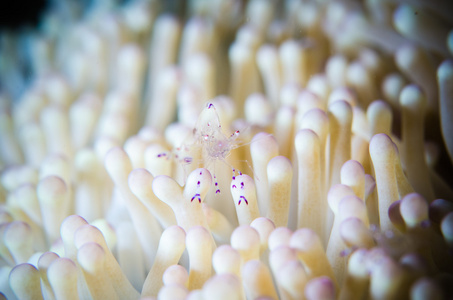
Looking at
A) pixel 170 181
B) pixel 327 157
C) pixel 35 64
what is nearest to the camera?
pixel 170 181

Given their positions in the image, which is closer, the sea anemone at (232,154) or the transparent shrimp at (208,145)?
the sea anemone at (232,154)

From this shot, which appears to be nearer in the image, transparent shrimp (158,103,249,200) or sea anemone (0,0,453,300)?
sea anemone (0,0,453,300)

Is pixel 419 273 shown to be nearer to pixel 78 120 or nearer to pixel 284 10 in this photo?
pixel 78 120

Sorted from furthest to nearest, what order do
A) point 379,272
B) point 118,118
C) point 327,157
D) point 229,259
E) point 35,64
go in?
point 35,64 → point 118,118 → point 327,157 → point 229,259 → point 379,272

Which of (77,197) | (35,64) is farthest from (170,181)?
(35,64)

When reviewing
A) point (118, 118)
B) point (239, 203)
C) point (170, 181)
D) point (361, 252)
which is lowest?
point (361, 252)

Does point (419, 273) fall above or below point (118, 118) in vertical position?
below

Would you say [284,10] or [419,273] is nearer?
[419,273]
